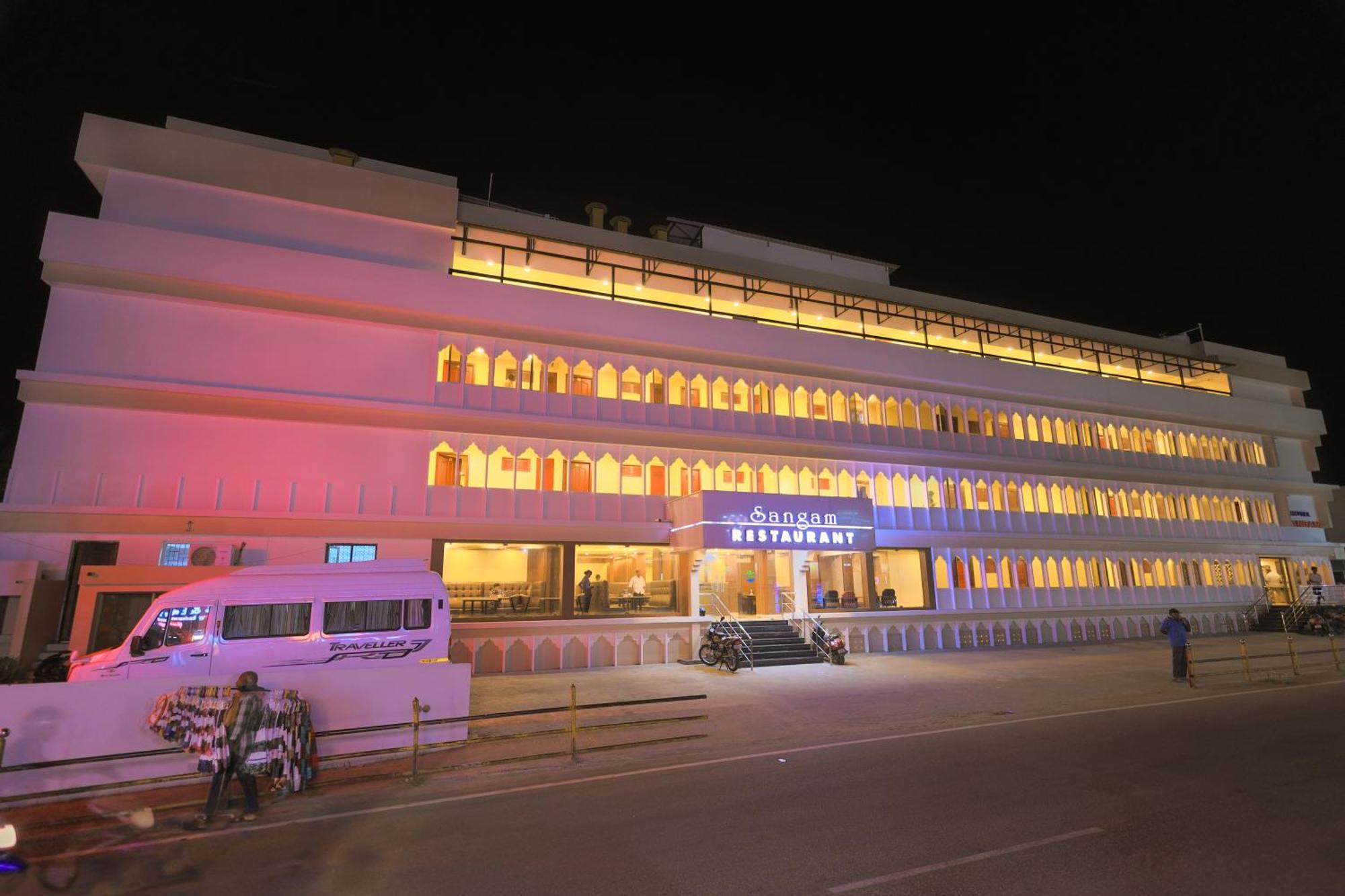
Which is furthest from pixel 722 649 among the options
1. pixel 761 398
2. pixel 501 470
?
pixel 761 398

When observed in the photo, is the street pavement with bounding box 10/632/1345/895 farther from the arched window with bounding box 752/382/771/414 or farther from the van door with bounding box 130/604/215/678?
the arched window with bounding box 752/382/771/414

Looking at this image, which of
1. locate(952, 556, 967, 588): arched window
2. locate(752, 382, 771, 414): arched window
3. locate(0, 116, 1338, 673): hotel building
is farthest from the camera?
locate(952, 556, 967, 588): arched window

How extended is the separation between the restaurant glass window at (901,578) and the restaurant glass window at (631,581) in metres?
7.87

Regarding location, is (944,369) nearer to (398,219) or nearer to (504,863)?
(398,219)

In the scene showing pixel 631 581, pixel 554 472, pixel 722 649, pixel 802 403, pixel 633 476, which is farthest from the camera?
pixel 802 403

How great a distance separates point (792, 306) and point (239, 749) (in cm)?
2347

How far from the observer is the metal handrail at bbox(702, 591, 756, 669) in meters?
18.8

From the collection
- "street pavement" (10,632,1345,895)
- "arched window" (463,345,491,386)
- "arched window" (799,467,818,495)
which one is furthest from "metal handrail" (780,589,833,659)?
"arched window" (463,345,491,386)

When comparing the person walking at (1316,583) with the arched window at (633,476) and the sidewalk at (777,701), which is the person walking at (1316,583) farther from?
the arched window at (633,476)

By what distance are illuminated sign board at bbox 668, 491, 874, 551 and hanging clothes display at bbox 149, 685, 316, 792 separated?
40.6 feet

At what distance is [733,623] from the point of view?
66.4 feet

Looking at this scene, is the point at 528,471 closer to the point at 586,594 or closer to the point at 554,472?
the point at 554,472

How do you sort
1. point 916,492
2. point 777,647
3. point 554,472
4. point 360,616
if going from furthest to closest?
point 916,492
point 554,472
point 777,647
point 360,616

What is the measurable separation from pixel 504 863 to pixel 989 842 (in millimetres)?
4531
